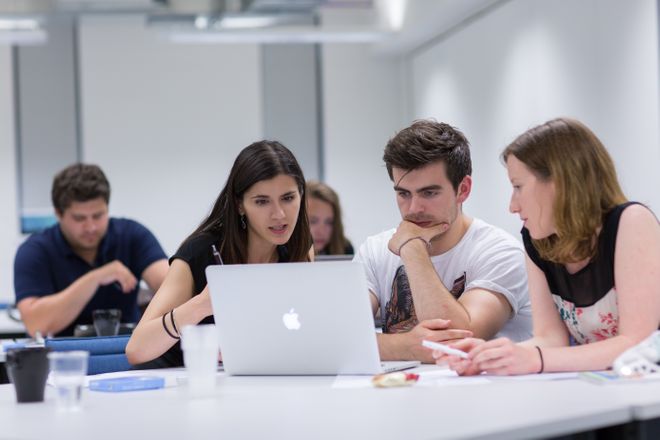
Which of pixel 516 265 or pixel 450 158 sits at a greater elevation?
pixel 450 158

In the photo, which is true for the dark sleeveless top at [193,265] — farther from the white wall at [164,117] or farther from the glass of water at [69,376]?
the white wall at [164,117]

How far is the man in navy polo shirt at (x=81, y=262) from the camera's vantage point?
167 inches

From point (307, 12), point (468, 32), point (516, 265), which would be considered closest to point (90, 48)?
point (307, 12)

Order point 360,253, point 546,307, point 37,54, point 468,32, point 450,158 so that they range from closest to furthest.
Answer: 1. point 546,307
2. point 450,158
3. point 360,253
4. point 468,32
5. point 37,54

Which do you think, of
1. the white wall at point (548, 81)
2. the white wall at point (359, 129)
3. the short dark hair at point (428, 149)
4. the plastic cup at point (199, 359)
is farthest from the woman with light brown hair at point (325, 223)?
the plastic cup at point (199, 359)

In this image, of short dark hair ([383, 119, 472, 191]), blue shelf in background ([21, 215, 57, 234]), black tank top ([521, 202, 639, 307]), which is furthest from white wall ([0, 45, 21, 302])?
black tank top ([521, 202, 639, 307])

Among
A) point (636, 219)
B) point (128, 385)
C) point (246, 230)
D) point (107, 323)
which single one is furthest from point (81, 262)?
point (636, 219)

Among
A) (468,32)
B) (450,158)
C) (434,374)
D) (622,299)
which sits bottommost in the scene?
(434,374)

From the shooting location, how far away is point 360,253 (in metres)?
3.18

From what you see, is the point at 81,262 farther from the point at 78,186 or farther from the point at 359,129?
the point at 359,129

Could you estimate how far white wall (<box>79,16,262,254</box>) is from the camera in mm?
7852

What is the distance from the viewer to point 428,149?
289cm

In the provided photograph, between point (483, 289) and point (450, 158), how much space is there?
41 centimetres

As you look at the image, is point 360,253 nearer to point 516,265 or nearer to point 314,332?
point 516,265
